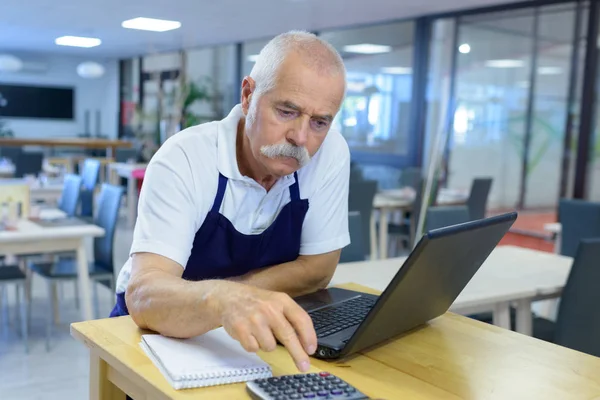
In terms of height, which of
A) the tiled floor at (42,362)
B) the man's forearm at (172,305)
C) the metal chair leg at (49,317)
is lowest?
the tiled floor at (42,362)

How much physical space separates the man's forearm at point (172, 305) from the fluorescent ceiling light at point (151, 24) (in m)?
8.18

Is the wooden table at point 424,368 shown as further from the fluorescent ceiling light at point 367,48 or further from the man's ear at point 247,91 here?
the fluorescent ceiling light at point 367,48

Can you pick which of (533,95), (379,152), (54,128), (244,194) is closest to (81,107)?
(54,128)

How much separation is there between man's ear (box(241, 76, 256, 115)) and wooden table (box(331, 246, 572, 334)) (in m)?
1.05

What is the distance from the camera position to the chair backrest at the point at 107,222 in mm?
3967

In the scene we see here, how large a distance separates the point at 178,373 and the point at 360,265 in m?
1.94

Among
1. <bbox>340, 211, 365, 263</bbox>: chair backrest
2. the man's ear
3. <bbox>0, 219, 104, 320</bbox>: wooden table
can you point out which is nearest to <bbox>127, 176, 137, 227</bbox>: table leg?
<bbox>0, 219, 104, 320</bbox>: wooden table

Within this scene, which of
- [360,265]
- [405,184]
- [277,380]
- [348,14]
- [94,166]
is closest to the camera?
[277,380]

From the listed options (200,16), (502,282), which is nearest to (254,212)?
(502,282)

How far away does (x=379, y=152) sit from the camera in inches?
336

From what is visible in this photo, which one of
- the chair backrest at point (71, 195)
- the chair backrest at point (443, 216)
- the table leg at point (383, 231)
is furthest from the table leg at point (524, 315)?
the chair backrest at point (71, 195)

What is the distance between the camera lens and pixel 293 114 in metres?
1.31

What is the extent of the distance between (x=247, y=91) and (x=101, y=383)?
0.67 metres

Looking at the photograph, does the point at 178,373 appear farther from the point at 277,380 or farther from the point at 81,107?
the point at 81,107
